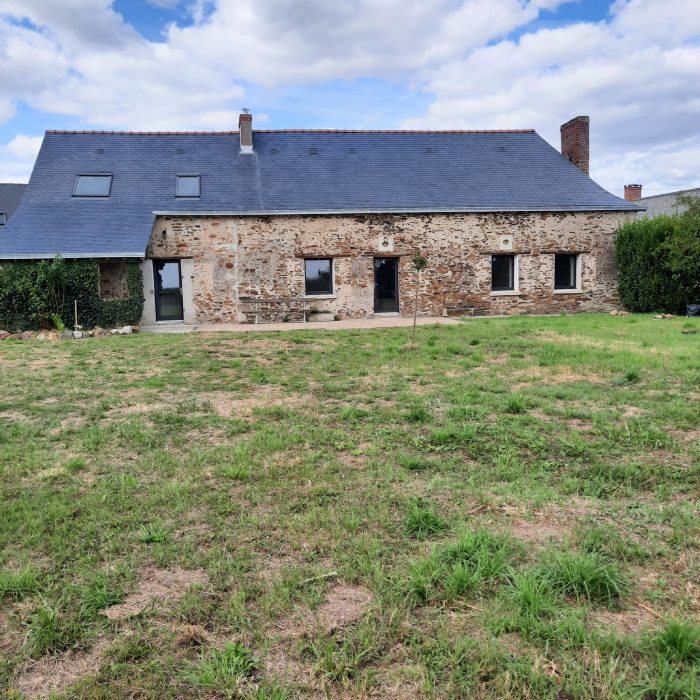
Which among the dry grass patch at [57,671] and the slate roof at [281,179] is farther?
the slate roof at [281,179]

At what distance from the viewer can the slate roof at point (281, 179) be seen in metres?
16.2

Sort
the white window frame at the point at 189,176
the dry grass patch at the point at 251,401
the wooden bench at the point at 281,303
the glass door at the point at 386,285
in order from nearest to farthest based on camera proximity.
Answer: the dry grass patch at the point at 251,401 → the wooden bench at the point at 281,303 → the white window frame at the point at 189,176 → the glass door at the point at 386,285

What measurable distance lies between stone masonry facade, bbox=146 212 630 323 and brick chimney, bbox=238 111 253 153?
4.01 meters

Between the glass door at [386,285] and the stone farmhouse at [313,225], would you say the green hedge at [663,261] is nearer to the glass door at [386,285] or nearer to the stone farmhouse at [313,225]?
the stone farmhouse at [313,225]

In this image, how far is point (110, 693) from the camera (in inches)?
80.9

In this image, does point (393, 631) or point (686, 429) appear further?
point (686, 429)

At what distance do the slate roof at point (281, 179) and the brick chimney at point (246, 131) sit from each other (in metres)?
0.30

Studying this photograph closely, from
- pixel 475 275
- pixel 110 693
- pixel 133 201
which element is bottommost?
pixel 110 693

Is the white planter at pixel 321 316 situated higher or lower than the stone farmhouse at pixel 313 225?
lower

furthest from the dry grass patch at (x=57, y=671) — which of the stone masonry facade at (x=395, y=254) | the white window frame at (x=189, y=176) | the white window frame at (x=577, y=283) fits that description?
the white window frame at (x=577, y=283)

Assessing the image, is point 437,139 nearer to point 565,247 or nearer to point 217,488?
point 565,247

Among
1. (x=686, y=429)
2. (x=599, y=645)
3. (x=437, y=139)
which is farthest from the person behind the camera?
(x=437, y=139)

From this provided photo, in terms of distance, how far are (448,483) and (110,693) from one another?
2.42 metres

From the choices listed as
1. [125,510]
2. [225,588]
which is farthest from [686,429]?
[125,510]
